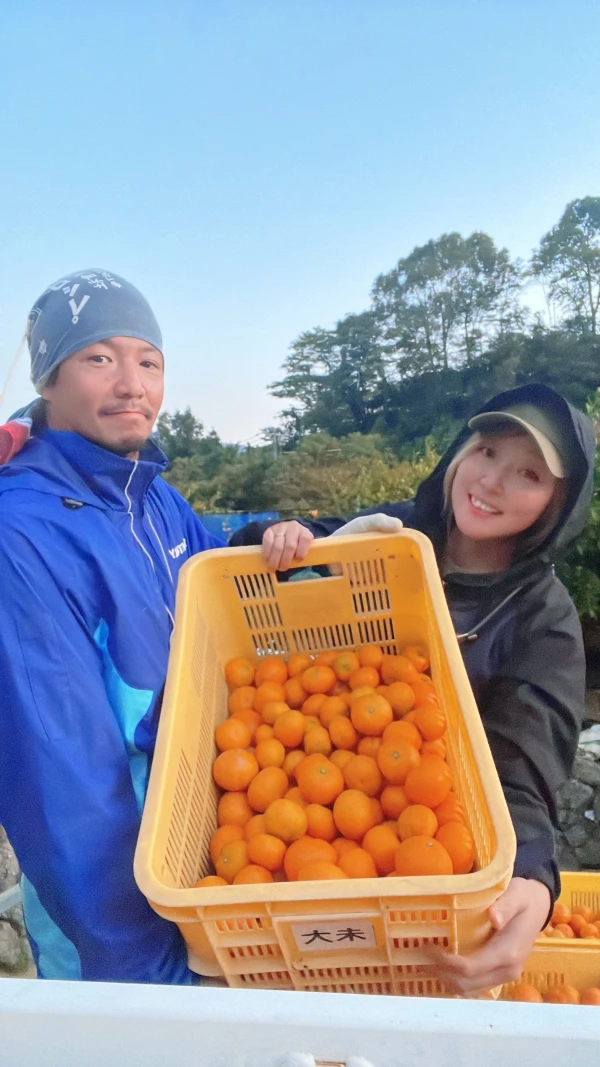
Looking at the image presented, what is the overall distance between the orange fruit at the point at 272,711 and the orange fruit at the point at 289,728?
0.05 feet

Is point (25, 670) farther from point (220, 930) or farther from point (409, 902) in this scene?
point (409, 902)

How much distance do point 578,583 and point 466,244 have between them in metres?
2.75

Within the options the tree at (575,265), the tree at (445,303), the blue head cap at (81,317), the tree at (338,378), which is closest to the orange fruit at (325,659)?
the blue head cap at (81,317)

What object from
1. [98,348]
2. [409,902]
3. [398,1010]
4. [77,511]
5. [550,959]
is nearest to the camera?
[398,1010]

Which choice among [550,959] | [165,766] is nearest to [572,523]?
[165,766]

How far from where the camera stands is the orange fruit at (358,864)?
35.3 inches

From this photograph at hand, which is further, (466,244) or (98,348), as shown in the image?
(466,244)

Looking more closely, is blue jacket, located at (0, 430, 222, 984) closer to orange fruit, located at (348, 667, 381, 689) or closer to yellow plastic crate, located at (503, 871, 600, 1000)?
orange fruit, located at (348, 667, 381, 689)

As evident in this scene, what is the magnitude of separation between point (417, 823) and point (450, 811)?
0.23 feet

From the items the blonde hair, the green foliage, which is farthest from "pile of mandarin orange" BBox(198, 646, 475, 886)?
the green foliage

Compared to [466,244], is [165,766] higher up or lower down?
lower down

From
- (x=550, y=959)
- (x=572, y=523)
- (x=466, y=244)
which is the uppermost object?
(x=466, y=244)

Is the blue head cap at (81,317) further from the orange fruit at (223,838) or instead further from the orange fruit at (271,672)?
the orange fruit at (223,838)

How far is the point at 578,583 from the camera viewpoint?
334 centimetres
